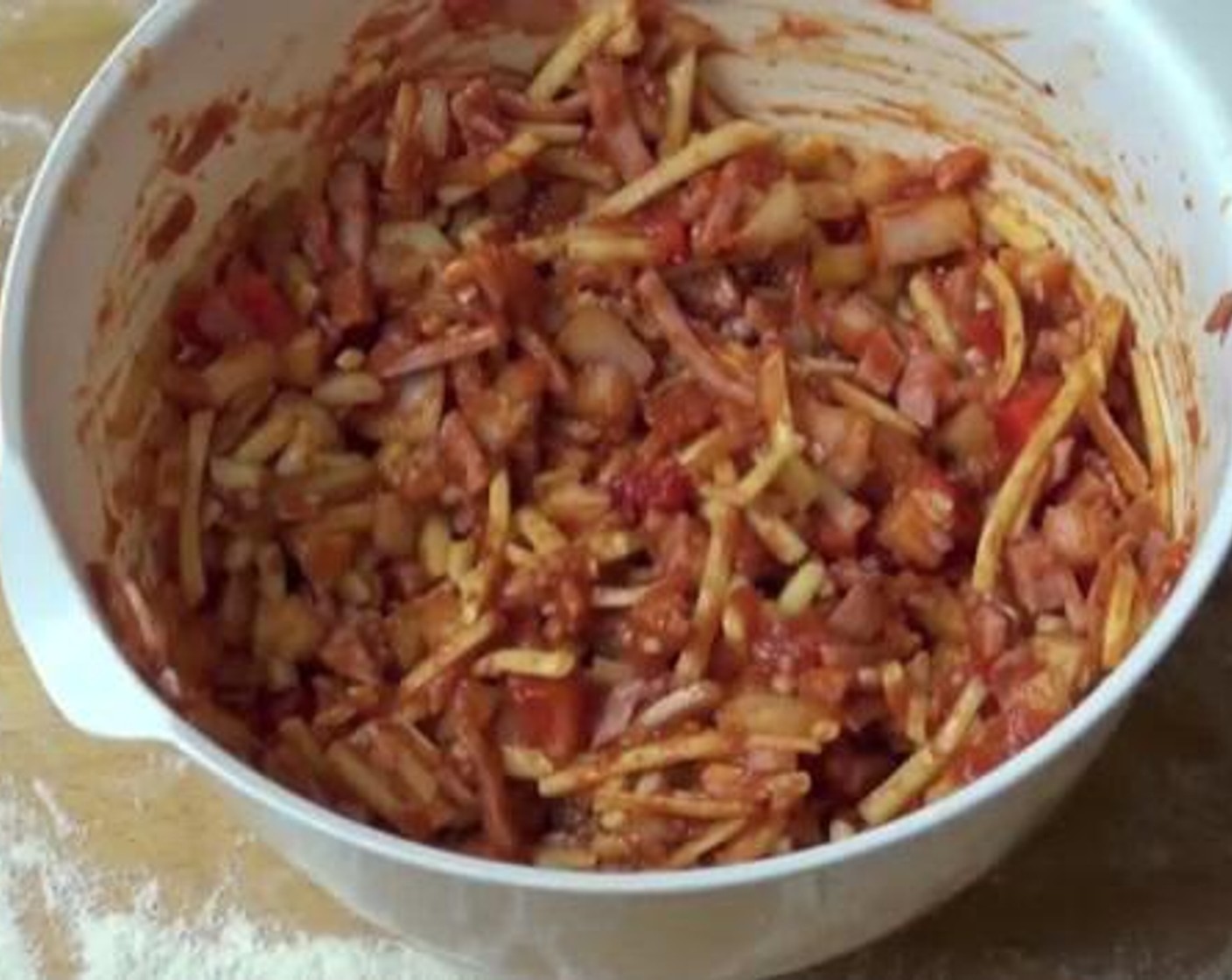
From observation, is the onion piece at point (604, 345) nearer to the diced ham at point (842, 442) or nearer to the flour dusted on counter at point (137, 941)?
the diced ham at point (842, 442)

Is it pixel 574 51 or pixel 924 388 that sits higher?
pixel 574 51

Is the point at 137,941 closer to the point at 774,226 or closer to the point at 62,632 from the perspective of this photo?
the point at 62,632

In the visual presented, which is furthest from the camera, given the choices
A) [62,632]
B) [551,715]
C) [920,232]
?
[920,232]

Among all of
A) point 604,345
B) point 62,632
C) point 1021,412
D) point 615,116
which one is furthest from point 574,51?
point 62,632

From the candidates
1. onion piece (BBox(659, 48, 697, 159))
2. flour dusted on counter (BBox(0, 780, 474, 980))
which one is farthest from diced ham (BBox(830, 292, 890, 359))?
flour dusted on counter (BBox(0, 780, 474, 980))

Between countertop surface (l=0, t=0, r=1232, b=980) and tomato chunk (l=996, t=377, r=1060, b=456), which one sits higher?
tomato chunk (l=996, t=377, r=1060, b=456)

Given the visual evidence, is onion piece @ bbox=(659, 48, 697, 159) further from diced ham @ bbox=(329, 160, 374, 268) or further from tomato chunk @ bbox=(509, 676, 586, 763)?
tomato chunk @ bbox=(509, 676, 586, 763)

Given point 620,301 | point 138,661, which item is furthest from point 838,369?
point 138,661
